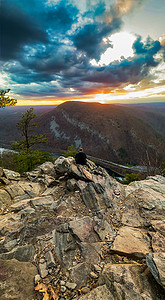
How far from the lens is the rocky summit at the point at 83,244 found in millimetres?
4340

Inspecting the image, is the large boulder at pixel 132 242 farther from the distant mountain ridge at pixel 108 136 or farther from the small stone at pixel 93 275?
the distant mountain ridge at pixel 108 136

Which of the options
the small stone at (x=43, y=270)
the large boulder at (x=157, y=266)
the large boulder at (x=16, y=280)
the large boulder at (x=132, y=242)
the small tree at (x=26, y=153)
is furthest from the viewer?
the small tree at (x=26, y=153)

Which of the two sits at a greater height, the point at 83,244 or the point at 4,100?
the point at 4,100

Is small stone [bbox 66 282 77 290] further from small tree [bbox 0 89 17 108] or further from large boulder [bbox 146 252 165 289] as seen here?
small tree [bbox 0 89 17 108]

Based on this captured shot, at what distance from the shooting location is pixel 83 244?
21.2 feet

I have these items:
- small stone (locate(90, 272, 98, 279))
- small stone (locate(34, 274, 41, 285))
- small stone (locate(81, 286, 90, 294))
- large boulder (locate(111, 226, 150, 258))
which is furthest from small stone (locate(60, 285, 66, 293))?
large boulder (locate(111, 226, 150, 258))

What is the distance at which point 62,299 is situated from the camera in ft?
14.4

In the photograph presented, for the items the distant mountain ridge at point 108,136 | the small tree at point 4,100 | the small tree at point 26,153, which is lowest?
the distant mountain ridge at point 108,136

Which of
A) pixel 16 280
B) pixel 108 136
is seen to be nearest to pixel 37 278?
pixel 16 280

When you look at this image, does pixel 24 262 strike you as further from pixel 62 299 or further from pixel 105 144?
pixel 105 144

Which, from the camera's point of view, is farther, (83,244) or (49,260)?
(83,244)

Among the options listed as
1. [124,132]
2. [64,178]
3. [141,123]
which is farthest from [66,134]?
[64,178]

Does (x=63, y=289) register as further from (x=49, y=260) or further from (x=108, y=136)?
Answer: (x=108, y=136)

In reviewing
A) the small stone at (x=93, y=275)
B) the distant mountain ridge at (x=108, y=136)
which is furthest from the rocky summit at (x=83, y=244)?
the distant mountain ridge at (x=108, y=136)
